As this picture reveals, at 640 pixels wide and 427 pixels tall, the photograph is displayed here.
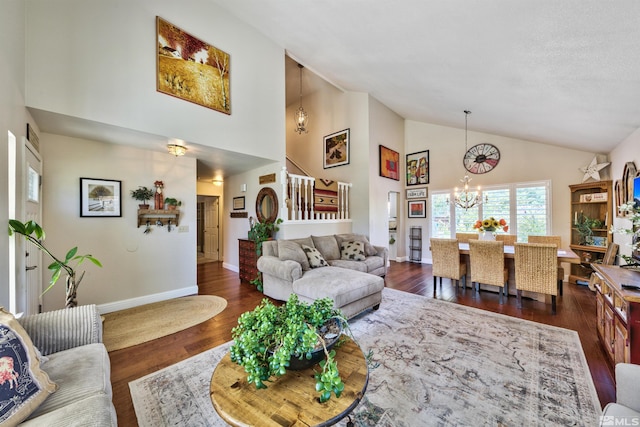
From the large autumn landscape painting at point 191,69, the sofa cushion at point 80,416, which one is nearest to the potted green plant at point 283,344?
the sofa cushion at point 80,416

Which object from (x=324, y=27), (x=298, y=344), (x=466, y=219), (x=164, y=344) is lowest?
(x=164, y=344)

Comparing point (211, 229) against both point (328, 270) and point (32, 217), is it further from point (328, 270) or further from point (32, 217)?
point (328, 270)

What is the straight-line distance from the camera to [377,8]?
8.66 ft

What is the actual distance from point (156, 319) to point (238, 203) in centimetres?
301

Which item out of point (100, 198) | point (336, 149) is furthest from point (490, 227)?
point (100, 198)

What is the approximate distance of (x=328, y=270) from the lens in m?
3.59

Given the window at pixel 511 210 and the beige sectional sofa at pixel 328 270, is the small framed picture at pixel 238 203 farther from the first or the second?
the window at pixel 511 210

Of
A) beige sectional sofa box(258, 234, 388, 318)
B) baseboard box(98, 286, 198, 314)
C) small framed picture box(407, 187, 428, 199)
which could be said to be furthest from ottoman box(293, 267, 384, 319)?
small framed picture box(407, 187, 428, 199)

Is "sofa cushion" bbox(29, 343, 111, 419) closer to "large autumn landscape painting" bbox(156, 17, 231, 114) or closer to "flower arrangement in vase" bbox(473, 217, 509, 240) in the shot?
"large autumn landscape painting" bbox(156, 17, 231, 114)

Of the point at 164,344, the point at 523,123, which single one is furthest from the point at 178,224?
the point at 523,123

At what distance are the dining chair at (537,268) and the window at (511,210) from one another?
2492 millimetres

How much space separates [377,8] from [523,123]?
318 cm

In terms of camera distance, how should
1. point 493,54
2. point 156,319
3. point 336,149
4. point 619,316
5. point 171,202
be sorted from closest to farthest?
1. point 619,316
2. point 493,54
3. point 156,319
4. point 171,202
5. point 336,149

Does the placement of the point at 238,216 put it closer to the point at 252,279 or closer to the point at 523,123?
the point at 252,279
